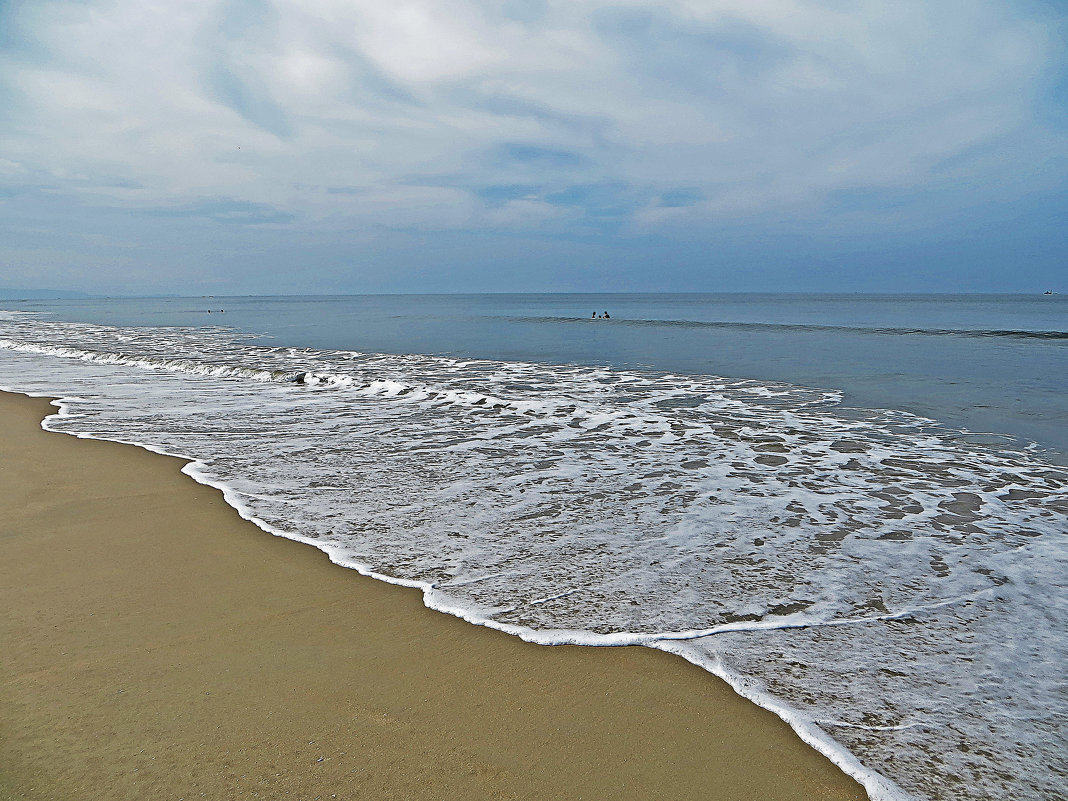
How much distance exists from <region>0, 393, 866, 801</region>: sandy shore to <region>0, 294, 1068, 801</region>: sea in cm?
24

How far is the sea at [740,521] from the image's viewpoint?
287 centimetres

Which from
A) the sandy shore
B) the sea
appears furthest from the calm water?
the sandy shore

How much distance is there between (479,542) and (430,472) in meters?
2.14

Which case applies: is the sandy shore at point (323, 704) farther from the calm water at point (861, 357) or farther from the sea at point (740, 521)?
the calm water at point (861, 357)

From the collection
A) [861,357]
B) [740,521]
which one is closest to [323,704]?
[740,521]

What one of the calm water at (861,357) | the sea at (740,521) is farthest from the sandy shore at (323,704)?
the calm water at (861,357)

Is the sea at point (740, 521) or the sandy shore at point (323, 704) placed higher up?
the sea at point (740, 521)

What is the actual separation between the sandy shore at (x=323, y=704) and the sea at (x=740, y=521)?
0.78ft

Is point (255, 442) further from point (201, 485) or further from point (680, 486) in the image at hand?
point (680, 486)

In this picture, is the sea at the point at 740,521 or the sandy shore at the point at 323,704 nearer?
the sandy shore at the point at 323,704

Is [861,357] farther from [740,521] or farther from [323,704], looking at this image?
[323,704]

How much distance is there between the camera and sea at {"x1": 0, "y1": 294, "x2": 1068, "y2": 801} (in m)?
2.87

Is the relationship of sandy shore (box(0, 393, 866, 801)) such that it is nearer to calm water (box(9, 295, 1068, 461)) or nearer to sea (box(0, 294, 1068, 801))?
sea (box(0, 294, 1068, 801))

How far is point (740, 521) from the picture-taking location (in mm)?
5266
